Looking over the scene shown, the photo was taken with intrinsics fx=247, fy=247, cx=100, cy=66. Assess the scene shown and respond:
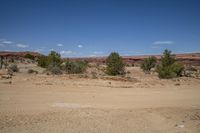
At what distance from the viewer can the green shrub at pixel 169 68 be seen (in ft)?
117

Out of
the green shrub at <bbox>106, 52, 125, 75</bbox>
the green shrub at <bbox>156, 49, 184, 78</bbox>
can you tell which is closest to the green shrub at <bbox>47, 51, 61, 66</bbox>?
the green shrub at <bbox>106, 52, 125, 75</bbox>

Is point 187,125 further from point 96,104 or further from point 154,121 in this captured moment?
point 96,104

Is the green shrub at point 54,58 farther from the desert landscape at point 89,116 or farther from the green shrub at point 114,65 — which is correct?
the desert landscape at point 89,116

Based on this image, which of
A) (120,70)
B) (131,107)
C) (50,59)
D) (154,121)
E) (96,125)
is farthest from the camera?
(50,59)

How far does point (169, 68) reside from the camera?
121 feet

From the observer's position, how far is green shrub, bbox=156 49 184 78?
35688 millimetres

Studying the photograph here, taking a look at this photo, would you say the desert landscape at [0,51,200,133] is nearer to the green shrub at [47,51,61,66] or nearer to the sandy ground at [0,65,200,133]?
the sandy ground at [0,65,200,133]

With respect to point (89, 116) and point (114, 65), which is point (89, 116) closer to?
point (89, 116)

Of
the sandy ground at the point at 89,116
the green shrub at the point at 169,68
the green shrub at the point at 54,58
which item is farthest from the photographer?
the green shrub at the point at 54,58

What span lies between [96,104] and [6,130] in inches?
263

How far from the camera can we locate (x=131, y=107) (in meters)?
14.4

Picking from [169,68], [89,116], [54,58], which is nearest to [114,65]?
[169,68]

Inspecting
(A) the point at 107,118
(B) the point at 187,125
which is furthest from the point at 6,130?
(B) the point at 187,125

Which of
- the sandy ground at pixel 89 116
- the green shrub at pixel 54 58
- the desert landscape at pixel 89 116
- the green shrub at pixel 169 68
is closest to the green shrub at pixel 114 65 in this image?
the green shrub at pixel 169 68
